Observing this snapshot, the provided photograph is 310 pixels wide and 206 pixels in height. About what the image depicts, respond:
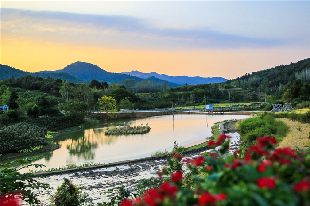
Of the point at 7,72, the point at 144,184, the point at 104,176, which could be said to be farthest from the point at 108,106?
the point at 7,72

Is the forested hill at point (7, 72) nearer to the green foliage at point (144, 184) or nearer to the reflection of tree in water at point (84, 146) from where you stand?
the reflection of tree in water at point (84, 146)

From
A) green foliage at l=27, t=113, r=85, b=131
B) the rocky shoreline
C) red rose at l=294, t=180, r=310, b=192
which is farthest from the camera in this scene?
green foliage at l=27, t=113, r=85, b=131

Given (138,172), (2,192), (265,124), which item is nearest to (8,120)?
(138,172)

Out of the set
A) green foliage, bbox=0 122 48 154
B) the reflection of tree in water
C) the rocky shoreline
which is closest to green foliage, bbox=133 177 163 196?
the rocky shoreline

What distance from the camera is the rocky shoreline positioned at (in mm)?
8867

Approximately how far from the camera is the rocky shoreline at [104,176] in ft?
29.1

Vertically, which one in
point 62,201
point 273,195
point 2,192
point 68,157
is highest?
point 273,195

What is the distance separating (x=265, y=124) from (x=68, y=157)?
10713mm

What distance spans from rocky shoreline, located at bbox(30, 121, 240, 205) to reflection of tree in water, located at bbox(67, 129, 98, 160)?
3507 millimetres

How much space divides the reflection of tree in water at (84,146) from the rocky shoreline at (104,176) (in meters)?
3.51

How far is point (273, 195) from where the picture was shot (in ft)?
4.33

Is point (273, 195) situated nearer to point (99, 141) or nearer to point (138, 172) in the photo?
point (138, 172)

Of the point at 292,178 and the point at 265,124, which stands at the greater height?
the point at 292,178

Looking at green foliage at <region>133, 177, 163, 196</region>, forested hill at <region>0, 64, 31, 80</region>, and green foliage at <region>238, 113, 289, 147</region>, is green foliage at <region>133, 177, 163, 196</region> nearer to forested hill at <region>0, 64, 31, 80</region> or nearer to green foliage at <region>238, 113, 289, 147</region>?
green foliage at <region>238, 113, 289, 147</region>
